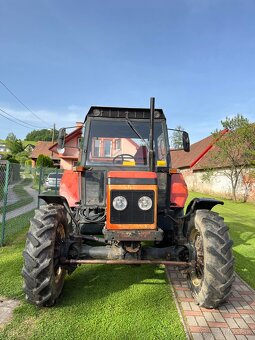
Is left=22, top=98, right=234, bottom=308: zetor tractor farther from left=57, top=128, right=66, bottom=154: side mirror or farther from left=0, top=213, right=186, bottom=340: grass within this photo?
left=0, top=213, right=186, bottom=340: grass

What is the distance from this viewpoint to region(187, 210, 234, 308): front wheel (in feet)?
11.6

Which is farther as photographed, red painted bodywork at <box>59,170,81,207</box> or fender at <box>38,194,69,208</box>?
red painted bodywork at <box>59,170,81,207</box>

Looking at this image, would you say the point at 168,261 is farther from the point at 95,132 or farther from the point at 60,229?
the point at 95,132

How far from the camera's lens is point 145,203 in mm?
3721

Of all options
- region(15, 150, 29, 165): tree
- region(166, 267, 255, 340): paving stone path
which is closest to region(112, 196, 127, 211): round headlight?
region(166, 267, 255, 340): paving stone path

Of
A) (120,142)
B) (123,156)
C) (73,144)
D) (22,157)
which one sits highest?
(22,157)

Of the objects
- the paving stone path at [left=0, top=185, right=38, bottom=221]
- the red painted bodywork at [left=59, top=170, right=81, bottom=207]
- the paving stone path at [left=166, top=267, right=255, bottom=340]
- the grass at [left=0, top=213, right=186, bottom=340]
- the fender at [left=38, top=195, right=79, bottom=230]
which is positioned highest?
the red painted bodywork at [left=59, top=170, right=81, bottom=207]

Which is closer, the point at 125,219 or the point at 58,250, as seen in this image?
the point at 125,219

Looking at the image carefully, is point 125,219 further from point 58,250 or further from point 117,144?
point 117,144

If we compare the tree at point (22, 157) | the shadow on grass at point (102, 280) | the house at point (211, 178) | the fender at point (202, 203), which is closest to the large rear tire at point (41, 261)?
the shadow on grass at point (102, 280)

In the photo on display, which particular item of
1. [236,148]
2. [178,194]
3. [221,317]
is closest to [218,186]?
[236,148]

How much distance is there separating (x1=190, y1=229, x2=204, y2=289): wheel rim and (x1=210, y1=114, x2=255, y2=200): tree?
16113mm

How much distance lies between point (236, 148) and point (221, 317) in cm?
1830

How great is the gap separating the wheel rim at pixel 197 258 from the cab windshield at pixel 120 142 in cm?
120
